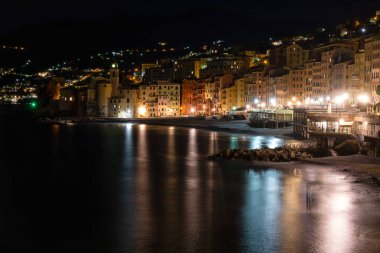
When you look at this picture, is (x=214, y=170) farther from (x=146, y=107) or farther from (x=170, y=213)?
(x=146, y=107)

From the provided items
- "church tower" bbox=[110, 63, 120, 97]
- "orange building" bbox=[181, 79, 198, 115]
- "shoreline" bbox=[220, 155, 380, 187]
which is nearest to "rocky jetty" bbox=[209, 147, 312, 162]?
"shoreline" bbox=[220, 155, 380, 187]

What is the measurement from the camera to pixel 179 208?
18.9m

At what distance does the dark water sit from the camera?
48.5 ft

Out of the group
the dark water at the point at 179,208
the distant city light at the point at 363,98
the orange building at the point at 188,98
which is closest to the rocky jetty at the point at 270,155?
the dark water at the point at 179,208

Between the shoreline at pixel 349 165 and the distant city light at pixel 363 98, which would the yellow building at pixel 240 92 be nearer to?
the distant city light at pixel 363 98

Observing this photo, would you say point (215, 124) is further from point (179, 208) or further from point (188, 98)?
point (179, 208)

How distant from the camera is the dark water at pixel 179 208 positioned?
582 inches

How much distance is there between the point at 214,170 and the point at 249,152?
442 cm

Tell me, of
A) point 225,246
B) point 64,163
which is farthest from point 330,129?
point 225,246

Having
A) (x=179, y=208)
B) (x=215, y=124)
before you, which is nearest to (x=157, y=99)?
(x=215, y=124)

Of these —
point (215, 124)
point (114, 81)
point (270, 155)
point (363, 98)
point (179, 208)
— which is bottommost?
point (179, 208)

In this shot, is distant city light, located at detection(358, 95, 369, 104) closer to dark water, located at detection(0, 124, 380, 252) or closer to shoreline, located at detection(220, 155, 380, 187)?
shoreline, located at detection(220, 155, 380, 187)

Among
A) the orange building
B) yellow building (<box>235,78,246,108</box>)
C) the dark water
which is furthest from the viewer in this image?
the orange building

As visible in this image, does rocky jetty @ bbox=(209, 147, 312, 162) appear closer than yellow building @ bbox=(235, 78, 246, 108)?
Yes
